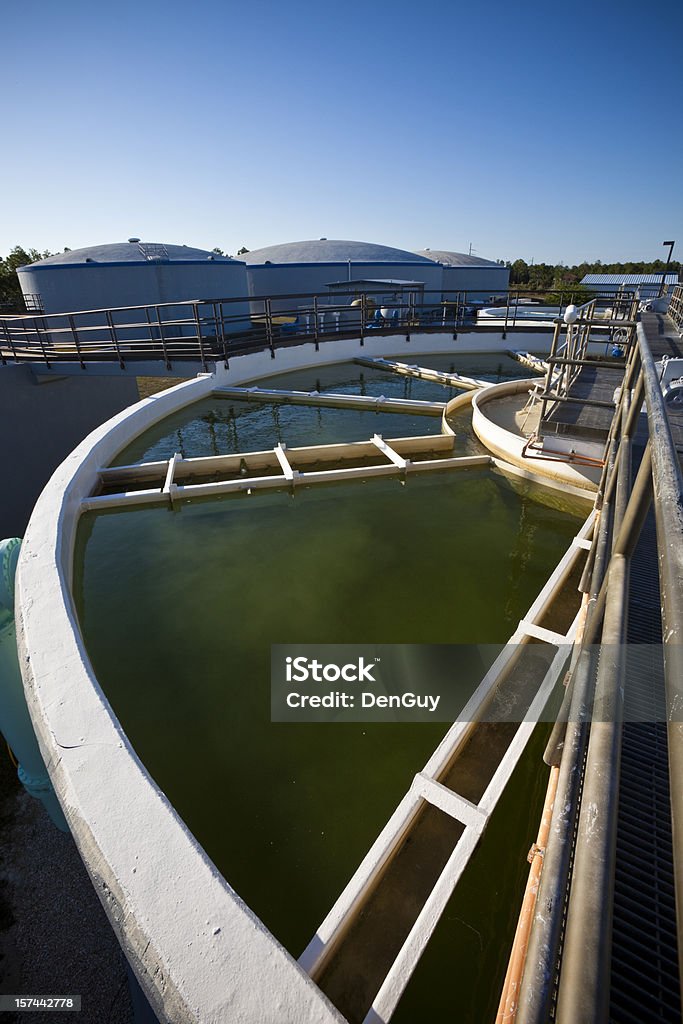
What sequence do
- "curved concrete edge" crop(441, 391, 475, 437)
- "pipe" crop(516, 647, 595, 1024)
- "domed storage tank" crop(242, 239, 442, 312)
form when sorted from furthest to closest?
"domed storage tank" crop(242, 239, 442, 312)
"curved concrete edge" crop(441, 391, 475, 437)
"pipe" crop(516, 647, 595, 1024)

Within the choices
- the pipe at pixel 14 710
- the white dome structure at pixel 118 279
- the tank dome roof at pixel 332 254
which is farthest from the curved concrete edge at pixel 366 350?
the tank dome roof at pixel 332 254

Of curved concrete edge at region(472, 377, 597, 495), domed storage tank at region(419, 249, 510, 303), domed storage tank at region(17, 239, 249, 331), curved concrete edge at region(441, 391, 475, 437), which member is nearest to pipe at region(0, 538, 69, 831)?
curved concrete edge at region(472, 377, 597, 495)

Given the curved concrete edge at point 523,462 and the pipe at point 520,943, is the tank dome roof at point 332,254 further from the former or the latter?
the pipe at point 520,943

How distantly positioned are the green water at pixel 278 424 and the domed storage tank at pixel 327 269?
55.2ft

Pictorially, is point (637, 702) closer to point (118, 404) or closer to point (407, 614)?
point (407, 614)

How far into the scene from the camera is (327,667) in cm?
413

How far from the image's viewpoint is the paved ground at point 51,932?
25.3 feet

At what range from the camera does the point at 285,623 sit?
4582 mm

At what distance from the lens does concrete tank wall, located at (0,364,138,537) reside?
13.9 metres

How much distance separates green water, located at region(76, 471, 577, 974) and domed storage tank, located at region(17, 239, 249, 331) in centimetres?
2001

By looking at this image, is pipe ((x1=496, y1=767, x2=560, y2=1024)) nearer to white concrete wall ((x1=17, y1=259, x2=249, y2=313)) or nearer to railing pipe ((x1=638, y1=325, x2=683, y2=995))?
railing pipe ((x1=638, y1=325, x2=683, y2=995))

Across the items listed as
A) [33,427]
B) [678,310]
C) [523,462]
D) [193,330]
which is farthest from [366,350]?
[193,330]

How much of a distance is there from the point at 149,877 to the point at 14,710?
317 cm

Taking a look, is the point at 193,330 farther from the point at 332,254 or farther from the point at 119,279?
the point at 332,254
